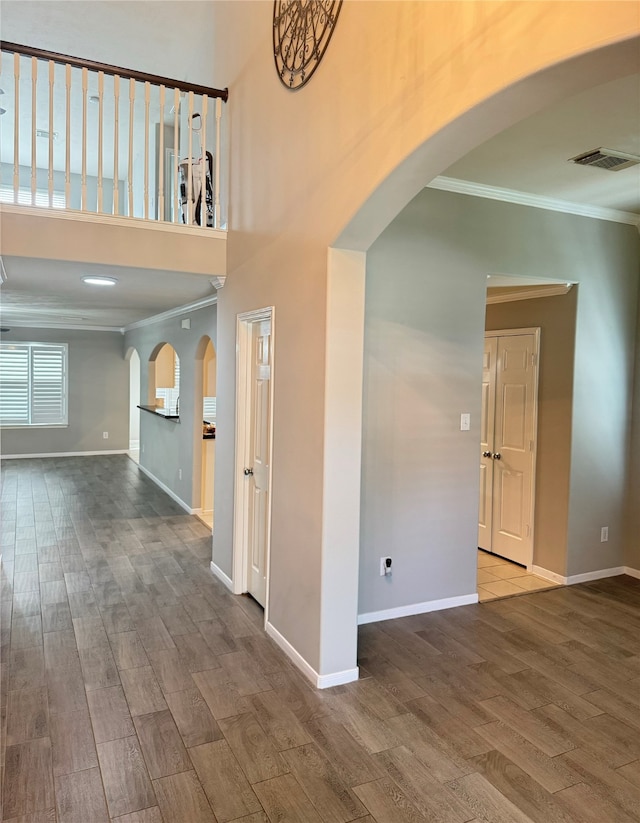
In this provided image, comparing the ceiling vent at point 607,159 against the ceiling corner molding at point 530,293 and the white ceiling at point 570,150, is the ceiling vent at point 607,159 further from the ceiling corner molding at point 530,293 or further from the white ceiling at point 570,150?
the ceiling corner molding at point 530,293

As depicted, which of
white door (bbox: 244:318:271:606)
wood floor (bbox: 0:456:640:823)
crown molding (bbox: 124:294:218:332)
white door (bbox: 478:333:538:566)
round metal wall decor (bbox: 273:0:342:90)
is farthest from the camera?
crown molding (bbox: 124:294:218:332)

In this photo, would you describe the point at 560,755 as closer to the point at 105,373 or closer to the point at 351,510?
the point at 351,510

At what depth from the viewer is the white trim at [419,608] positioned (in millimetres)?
3656

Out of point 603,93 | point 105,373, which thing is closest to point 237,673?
point 603,93

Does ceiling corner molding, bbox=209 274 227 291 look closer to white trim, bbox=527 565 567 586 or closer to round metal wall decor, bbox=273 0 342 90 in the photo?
round metal wall decor, bbox=273 0 342 90

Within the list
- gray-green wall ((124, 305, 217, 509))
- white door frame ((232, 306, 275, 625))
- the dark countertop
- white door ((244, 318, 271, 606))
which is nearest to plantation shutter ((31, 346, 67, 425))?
the dark countertop

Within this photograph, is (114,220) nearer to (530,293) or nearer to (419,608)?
(530,293)

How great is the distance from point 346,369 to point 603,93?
5.50 ft

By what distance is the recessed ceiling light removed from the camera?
4.48 metres

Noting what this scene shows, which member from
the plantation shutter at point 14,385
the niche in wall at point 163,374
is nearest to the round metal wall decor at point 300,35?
the niche in wall at point 163,374

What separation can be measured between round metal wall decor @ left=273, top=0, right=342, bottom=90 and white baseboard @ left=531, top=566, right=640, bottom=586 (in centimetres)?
389

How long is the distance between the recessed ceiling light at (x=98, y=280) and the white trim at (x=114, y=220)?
2.07 ft

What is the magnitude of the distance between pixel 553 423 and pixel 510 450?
511 mm

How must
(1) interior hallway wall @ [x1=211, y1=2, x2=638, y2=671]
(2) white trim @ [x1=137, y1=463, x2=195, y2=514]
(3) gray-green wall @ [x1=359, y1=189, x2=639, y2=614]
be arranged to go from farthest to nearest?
(2) white trim @ [x1=137, y1=463, x2=195, y2=514]
(3) gray-green wall @ [x1=359, y1=189, x2=639, y2=614]
(1) interior hallway wall @ [x1=211, y1=2, x2=638, y2=671]
